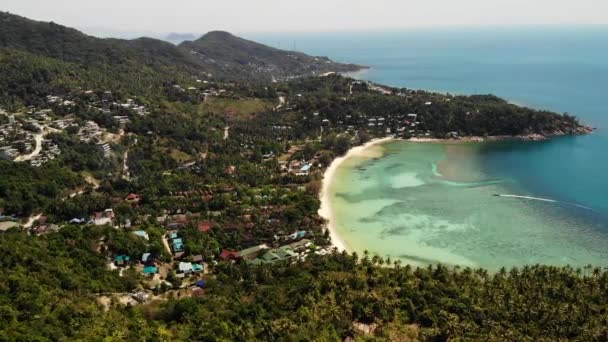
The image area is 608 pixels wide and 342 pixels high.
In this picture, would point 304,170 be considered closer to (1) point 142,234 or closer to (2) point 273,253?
(2) point 273,253

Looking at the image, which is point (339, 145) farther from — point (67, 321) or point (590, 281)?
point (67, 321)

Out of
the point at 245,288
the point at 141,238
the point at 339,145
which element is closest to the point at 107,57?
the point at 339,145

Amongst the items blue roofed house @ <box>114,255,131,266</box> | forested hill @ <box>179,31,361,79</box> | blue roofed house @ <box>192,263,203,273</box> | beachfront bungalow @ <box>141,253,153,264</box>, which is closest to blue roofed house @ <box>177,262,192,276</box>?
blue roofed house @ <box>192,263,203,273</box>

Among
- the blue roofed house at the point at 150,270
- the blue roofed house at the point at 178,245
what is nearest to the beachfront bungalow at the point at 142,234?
the blue roofed house at the point at 178,245

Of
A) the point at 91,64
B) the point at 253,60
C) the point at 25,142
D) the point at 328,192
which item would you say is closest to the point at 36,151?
the point at 25,142

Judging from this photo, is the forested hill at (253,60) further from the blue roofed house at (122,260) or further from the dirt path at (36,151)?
the blue roofed house at (122,260)

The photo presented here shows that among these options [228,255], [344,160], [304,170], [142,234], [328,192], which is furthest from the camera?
[344,160]
